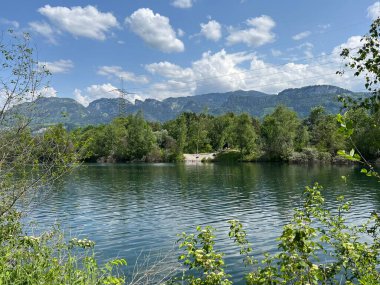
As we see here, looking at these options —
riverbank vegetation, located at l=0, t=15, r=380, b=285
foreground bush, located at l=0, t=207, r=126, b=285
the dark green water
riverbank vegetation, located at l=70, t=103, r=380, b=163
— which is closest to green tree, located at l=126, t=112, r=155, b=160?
riverbank vegetation, located at l=70, t=103, r=380, b=163

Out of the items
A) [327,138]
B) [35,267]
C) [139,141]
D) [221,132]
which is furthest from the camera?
[221,132]

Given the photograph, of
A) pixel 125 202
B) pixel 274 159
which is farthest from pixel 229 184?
pixel 274 159

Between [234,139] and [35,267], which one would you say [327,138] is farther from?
[35,267]

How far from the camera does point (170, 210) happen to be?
33094mm

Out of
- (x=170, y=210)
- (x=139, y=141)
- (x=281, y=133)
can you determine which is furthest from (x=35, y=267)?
(x=139, y=141)

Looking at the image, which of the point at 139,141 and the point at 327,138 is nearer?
the point at 327,138

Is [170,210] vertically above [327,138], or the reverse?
[327,138]

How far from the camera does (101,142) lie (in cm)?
13562

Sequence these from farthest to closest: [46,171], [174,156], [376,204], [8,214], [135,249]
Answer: [174,156] < [376,204] < [135,249] < [46,171] < [8,214]

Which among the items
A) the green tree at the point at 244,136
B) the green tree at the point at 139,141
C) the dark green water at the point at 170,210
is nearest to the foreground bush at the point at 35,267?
the dark green water at the point at 170,210

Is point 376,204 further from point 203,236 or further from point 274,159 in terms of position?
point 274,159

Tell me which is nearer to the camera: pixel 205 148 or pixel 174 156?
pixel 174 156

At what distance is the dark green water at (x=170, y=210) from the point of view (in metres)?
21.3

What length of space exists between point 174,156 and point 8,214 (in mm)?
117807
